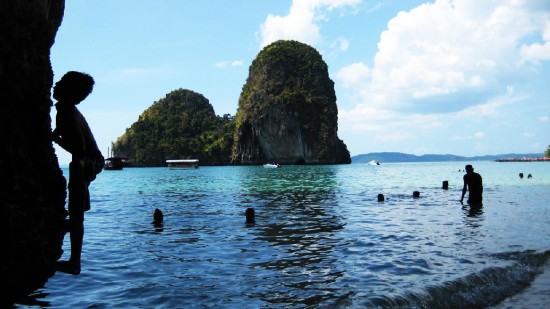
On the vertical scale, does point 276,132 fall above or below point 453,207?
above

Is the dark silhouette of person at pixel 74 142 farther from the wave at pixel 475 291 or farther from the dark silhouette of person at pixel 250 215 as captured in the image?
the dark silhouette of person at pixel 250 215

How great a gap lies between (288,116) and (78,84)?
170m

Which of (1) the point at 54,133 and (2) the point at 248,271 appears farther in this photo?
(2) the point at 248,271

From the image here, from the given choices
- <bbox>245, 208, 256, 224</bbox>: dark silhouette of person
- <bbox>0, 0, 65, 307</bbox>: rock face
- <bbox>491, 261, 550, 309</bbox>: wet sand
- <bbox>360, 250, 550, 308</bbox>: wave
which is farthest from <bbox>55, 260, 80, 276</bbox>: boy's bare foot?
<bbox>245, 208, 256, 224</bbox>: dark silhouette of person

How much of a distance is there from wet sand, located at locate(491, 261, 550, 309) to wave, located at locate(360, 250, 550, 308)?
132 mm

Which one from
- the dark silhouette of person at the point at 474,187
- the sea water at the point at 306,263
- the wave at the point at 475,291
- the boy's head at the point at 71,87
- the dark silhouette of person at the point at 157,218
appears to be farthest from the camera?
the dark silhouette of person at the point at 474,187

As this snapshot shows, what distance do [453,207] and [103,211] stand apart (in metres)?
20.5

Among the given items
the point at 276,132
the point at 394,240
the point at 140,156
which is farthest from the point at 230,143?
the point at 394,240

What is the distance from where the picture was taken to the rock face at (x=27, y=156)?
4797mm

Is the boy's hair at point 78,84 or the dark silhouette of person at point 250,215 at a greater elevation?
the boy's hair at point 78,84

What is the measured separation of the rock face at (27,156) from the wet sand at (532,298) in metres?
6.99

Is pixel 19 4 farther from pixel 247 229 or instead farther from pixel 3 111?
pixel 247 229

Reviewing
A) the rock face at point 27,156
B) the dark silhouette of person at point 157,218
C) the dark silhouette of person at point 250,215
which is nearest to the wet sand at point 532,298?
the rock face at point 27,156

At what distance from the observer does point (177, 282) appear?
8.91 metres
